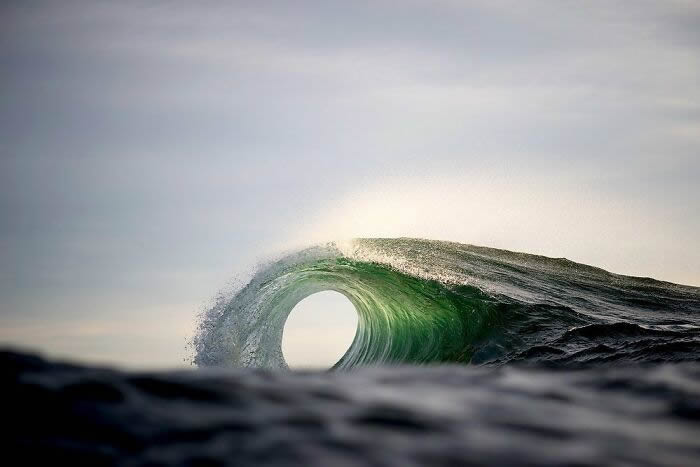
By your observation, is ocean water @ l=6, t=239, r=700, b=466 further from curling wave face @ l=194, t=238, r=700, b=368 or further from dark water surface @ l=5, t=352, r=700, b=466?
curling wave face @ l=194, t=238, r=700, b=368

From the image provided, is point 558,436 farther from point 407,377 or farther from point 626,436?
point 407,377

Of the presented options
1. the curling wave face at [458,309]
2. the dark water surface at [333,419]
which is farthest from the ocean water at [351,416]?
the curling wave face at [458,309]

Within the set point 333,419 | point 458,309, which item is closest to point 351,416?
point 333,419

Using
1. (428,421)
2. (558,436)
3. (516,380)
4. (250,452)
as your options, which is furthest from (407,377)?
(250,452)

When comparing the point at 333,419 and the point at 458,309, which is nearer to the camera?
the point at 333,419

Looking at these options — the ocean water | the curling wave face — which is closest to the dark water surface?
the ocean water

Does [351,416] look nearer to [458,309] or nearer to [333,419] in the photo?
[333,419]
